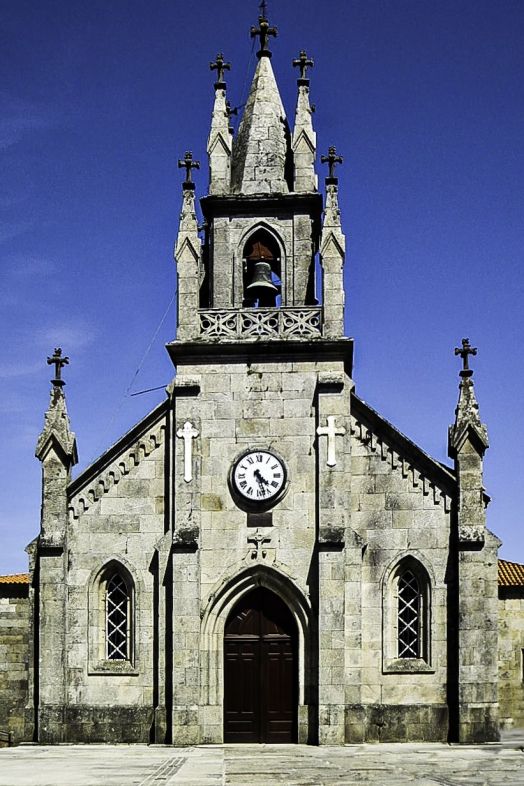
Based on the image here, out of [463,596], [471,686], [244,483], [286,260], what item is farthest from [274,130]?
[471,686]

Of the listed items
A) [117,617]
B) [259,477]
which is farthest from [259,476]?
[117,617]

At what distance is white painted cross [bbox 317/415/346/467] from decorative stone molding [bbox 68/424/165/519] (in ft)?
14.7

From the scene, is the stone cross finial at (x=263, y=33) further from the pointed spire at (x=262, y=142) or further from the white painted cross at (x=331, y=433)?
the white painted cross at (x=331, y=433)

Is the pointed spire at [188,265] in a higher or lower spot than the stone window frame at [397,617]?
higher

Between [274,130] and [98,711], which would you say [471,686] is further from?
[274,130]

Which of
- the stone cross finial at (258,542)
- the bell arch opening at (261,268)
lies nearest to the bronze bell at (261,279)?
the bell arch opening at (261,268)

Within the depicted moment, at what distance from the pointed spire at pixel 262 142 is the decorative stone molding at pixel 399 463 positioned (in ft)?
24.1

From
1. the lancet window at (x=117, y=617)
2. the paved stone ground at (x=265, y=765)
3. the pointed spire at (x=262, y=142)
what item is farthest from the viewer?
the pointed spire at (x=262, y=142)

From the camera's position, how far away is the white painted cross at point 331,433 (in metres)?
31.3

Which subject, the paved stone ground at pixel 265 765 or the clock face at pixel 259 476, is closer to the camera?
the paved stone ground at pixel 265 765

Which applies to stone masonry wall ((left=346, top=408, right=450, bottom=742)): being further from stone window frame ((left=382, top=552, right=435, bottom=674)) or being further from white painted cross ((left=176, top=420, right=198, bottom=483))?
white painted cross ((left=176, top=420, right=198, bottom=483))

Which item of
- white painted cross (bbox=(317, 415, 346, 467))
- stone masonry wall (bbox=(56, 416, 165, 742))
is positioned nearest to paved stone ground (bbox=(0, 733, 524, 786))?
stone masonry wall (bbox=(56, 416, 165, 742))

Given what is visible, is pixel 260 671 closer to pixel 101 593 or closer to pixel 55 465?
pixel 101 593

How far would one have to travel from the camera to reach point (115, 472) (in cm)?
3222
